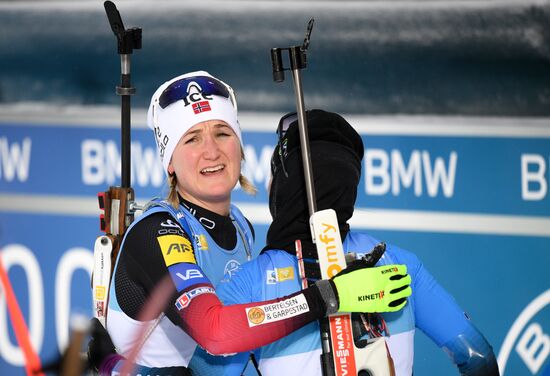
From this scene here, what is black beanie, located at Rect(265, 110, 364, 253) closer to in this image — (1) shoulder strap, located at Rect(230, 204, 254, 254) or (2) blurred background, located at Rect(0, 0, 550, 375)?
(1) shoulder strap, located at Rect(230, 204, 254, 254)

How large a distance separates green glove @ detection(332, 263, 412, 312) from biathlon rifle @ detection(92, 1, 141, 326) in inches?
33.9

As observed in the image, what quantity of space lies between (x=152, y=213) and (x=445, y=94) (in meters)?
1.87

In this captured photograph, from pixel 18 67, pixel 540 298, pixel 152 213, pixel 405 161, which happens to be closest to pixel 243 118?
pixel 405 161

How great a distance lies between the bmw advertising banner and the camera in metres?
3.49

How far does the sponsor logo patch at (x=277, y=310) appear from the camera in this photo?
1652 mm

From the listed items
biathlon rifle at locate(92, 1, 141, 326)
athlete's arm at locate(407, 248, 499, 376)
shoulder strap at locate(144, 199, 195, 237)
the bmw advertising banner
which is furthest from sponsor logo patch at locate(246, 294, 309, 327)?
the bmw advertising banner

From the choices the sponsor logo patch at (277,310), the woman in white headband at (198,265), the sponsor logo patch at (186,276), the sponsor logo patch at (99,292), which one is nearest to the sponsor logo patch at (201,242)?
the woman in white headband at (198,265)

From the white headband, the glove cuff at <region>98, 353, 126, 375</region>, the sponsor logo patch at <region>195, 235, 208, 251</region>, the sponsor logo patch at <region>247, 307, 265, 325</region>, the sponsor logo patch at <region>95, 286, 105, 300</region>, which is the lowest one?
the glove cuff at <region>98, 353, 126, 375</region>

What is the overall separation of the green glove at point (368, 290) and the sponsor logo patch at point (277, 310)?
2.8 inches

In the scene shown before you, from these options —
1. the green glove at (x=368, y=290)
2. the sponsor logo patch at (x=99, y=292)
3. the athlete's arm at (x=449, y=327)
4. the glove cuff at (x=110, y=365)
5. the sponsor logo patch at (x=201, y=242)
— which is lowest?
the glove cuff at (x=110, y=365)

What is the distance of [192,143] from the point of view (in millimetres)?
2191

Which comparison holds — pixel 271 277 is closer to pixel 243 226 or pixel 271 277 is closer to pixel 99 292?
pixel 243 226

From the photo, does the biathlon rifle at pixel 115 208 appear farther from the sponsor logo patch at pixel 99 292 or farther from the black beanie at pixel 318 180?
the black beanie at pixel 318 180

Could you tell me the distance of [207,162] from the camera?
2150 mm
